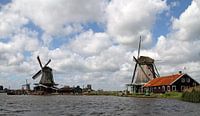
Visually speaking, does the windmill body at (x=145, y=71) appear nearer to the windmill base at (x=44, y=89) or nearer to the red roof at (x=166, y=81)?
the red roof at (x=166, y=81)

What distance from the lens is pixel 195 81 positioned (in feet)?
230

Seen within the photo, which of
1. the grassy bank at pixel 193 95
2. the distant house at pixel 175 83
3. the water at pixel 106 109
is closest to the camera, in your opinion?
the water at pixel 106 109

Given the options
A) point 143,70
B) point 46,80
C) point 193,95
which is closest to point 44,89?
point 46,80

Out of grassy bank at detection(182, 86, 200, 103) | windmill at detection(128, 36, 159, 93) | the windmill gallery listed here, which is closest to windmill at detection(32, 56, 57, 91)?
the windmill gallery

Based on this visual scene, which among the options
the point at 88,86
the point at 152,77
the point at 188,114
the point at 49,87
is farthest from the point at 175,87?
the point at 88,86

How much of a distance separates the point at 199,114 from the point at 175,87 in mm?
41255

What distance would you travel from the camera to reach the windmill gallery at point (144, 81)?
68.4 m

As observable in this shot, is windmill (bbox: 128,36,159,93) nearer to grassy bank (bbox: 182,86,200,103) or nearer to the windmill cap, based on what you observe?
the windmill cap

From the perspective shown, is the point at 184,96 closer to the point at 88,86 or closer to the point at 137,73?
the point at 137,73

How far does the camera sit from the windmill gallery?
6844 centimetres

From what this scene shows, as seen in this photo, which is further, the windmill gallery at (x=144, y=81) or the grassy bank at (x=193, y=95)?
the windmill gallery at (x=144, y=81)

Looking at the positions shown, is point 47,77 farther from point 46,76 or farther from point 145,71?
point 145,71

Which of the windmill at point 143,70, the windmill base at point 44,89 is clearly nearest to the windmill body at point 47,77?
the windmill base at point 44,89

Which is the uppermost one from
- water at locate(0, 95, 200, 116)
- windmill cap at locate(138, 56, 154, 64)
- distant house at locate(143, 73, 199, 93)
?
windmill cap at locate(138, 56, 154, 64)
